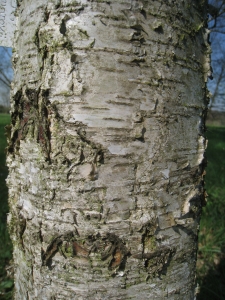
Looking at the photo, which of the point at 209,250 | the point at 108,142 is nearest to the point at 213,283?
the point at 209,250

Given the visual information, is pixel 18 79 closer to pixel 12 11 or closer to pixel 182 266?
pixel 12 11

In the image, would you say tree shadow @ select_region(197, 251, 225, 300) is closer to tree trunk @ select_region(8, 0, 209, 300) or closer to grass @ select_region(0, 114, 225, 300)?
grass @ select_region(0, 114, 225, 300)

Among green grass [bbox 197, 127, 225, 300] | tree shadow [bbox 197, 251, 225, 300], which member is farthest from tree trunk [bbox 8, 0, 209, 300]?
tree shadow [bbox 197, 251, 225, 300]

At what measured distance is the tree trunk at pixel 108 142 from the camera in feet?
2.58

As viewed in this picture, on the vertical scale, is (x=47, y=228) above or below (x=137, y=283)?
above

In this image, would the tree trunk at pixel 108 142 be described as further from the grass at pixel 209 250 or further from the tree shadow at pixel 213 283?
the tree shadow at pixel 213 283

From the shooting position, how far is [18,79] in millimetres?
956

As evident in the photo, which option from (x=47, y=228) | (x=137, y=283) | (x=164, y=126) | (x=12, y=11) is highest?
(x=12, y=11)

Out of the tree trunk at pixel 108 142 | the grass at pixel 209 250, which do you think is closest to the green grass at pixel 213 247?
the grass at pixel 209 250

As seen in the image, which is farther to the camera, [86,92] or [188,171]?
[188,171]

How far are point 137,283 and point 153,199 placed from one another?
0.86 feet

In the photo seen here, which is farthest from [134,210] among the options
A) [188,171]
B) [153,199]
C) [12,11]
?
[12,11]

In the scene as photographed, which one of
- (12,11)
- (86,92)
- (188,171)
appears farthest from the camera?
(12,11)

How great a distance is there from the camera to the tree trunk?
0.79 meters
